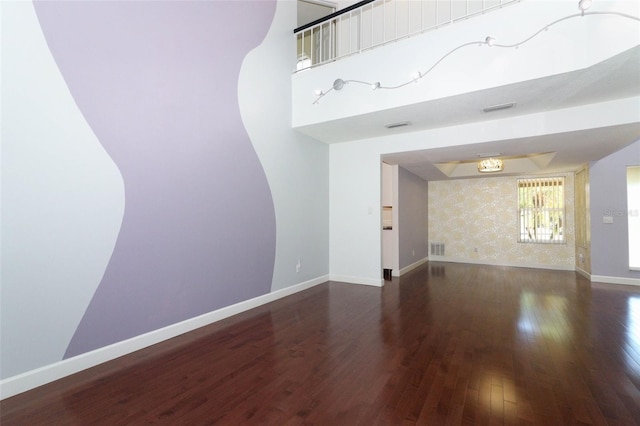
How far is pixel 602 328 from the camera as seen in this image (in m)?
3.07

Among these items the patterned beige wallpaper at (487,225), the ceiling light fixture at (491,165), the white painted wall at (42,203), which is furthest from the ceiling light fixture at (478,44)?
the patterned beige wallpaper at (487,225)

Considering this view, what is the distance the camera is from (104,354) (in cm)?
237

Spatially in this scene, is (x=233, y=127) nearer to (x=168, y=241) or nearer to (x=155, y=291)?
(x=168, y=241)

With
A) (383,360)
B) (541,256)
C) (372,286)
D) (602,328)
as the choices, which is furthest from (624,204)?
(383,360)

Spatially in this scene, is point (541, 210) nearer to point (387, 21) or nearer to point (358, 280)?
point (358, 280)

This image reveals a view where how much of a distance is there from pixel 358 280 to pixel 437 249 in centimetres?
381

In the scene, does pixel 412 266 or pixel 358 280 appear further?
pixel 412 266

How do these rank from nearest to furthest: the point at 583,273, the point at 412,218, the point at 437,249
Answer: the point at 583,273
the point at 412,218
the point at 437,249

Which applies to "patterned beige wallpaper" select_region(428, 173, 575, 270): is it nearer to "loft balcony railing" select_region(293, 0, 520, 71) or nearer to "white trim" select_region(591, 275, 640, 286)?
"white trim" select_region(591, 275, 640, 286)

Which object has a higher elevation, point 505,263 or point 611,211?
point 611,211

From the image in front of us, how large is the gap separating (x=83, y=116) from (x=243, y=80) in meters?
1.83

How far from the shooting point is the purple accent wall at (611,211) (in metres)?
5.11

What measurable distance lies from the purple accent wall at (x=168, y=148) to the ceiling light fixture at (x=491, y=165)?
494cm

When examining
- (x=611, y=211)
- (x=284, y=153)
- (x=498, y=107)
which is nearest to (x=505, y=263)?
(x=611, y=211)
